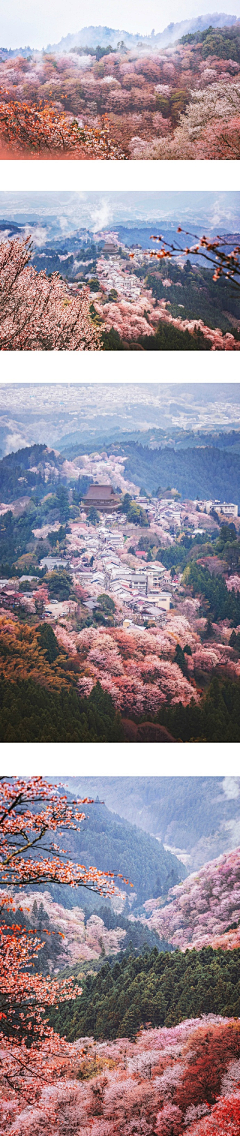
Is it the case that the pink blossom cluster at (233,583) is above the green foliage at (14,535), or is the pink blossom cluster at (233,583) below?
below

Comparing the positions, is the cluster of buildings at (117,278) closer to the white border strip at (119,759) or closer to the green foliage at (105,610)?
the green foliage at (105,610)

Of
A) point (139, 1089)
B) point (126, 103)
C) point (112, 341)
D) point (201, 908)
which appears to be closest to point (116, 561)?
point (112, 341)

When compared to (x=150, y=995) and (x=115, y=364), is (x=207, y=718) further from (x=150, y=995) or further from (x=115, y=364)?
(x=115, y=364)

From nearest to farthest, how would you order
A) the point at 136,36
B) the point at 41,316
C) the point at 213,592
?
the point at 136,36
the point at 41,316
the point at 213,592

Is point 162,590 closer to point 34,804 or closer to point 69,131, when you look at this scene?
point 34,804

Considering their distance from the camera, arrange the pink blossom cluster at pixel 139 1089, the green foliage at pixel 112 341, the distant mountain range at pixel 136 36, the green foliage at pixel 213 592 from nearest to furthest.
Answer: the pink blossom cluster at pixel 139 1089 → the distant mountain range at pixel 136 36 → the green foliage at pixel 112 341 → the green foliage at pixel 213 592

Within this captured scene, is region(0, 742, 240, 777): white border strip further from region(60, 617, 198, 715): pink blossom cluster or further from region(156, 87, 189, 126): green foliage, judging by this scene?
region(156, 87, 189, 126): green foliage

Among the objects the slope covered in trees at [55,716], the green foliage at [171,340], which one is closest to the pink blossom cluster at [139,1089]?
the slope covered in trees at [55,716]
